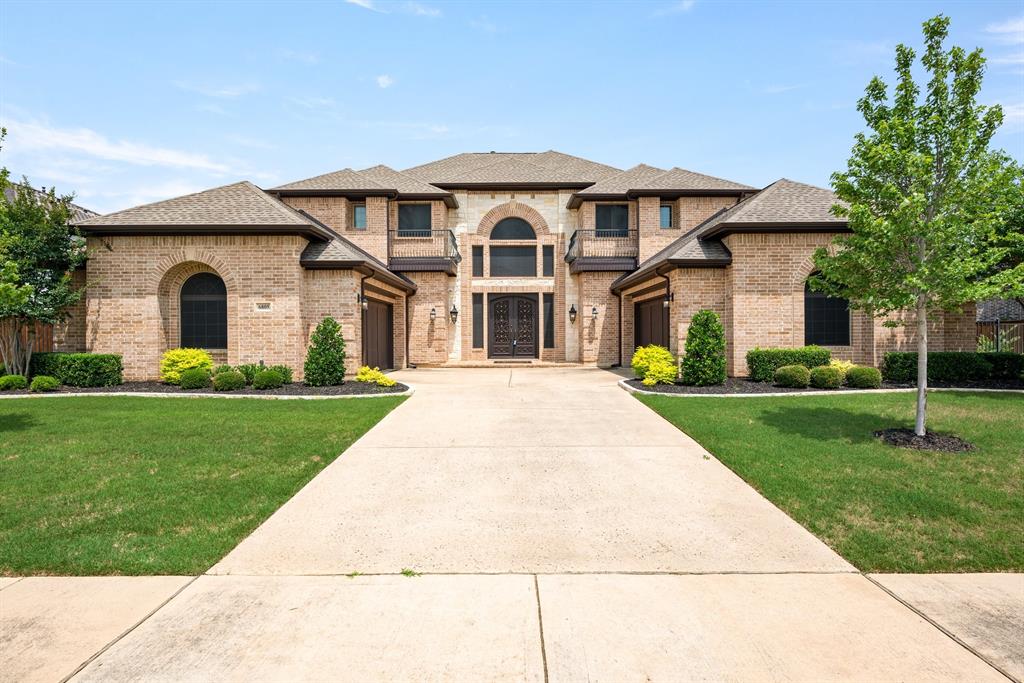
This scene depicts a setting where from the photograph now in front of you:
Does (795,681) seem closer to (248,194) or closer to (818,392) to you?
(818,392)

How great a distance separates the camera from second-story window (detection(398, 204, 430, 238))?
903 inches

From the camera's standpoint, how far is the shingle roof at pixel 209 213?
14.2 m

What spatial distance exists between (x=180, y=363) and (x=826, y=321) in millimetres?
18160

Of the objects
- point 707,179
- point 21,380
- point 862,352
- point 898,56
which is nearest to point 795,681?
point 898,56

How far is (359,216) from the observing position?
22.3 m

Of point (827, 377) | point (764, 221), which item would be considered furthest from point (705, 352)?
point (764, 221)

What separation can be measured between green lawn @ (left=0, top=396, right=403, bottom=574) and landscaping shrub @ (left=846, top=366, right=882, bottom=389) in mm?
11366

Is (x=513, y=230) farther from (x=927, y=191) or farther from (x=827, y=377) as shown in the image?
(x=927, y=191)

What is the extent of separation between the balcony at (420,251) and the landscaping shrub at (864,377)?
15.2 metres

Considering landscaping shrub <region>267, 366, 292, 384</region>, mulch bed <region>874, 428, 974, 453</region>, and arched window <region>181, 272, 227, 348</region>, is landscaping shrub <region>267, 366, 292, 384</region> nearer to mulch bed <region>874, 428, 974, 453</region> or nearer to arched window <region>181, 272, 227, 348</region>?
arched window <region>181, 272, 227, 348</region>

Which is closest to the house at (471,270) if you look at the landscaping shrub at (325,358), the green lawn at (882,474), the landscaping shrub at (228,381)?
the landscaping shrub at (325,358)

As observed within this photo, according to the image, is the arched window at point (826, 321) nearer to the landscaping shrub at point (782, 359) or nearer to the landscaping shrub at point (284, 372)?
the landscaping shrub at point (782, 359)

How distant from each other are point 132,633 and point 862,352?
56.2 ft

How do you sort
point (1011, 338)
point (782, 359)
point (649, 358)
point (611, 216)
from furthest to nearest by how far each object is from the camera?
point (611, 216) < point (1011, 338) < point (649, 358) < point (782, 359)
